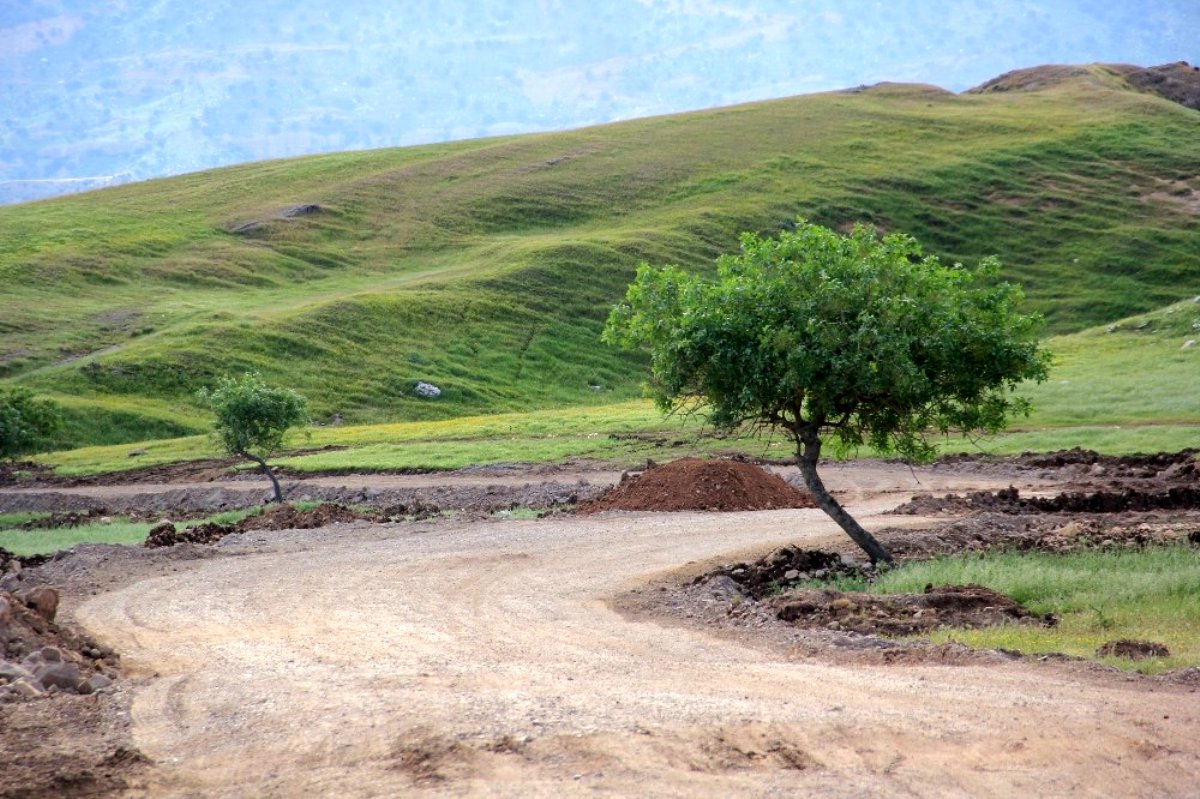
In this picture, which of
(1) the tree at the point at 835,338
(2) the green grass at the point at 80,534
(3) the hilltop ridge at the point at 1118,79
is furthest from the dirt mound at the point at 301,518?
(3) the hilltop ridge at the point at 1118,79

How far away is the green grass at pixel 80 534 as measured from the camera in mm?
33688

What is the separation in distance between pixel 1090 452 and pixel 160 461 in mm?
37819

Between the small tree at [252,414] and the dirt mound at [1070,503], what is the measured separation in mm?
21571

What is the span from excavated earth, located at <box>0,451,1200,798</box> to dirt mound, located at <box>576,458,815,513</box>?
294cm

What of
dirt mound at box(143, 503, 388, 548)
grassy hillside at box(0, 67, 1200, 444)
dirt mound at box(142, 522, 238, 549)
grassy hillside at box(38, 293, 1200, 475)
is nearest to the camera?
dirt mound at box(142, 522, 238, 549)

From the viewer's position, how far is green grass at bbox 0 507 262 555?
3369cm

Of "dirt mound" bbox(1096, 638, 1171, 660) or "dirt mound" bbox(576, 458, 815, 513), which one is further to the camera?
"dirt mound" bbox(576, 458, 815, 513)

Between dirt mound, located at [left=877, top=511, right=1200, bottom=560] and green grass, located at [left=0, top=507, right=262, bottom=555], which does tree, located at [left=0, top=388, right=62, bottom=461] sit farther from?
dirt mound, located at [left=877, top=511, right=1200, bottom=560]

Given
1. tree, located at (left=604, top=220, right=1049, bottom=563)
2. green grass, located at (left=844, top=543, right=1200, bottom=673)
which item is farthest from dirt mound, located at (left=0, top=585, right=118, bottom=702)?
tree, located at (left=604, top=220, right=1049, bottom=563)

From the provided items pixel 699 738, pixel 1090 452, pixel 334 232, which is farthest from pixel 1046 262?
pixel 699 738

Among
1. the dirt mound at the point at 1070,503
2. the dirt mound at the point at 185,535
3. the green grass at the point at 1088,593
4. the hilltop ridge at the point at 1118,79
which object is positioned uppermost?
the hilltop ridge at the point at 1118,79

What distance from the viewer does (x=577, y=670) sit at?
14.5 m

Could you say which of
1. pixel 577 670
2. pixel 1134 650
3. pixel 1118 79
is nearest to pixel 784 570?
pixel 1134 650

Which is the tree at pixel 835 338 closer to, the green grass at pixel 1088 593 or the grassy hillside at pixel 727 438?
the green grass at pixel 1088 593
